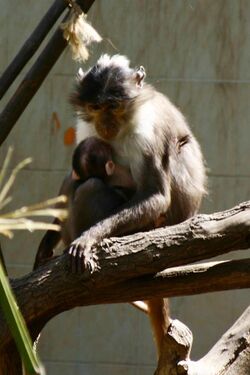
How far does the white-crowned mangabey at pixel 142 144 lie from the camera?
11.4 feet

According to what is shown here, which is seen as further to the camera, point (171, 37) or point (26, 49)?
point (171, 37)

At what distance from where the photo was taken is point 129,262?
9.37ft

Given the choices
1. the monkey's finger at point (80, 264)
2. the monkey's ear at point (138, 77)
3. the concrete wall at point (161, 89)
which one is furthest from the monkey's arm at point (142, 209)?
the concrete wall at point (161, 89)

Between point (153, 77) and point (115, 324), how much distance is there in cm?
178

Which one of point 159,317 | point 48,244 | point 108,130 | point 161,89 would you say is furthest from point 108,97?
point 161,89

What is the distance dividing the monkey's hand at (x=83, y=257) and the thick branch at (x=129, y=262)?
1.0 inches

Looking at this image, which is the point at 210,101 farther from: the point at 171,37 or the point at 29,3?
the point at 29,3

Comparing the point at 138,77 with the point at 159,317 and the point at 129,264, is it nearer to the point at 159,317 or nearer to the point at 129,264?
the point at 159,317

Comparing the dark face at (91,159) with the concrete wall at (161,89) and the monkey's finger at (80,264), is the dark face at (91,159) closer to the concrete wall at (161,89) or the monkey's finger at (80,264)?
the monkey's finger at (80,264)

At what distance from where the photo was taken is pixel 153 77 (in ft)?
19.1

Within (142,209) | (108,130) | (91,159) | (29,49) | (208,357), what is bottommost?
(208,357)

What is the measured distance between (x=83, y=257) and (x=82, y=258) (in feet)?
0.04

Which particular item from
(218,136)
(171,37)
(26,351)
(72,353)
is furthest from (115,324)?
(26,351)

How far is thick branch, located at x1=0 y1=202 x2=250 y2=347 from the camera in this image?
287cm
